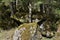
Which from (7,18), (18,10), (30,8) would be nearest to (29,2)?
(30,8)

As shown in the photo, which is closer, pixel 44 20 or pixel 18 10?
pixel 44 20

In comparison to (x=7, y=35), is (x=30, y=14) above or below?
above

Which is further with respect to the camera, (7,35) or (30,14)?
(30,14)

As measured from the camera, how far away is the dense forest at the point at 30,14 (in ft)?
40.0

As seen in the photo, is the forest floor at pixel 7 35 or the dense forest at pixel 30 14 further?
the dense forest at pixel 30 14

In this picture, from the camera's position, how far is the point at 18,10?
13.3 m

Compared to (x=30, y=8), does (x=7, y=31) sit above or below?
below

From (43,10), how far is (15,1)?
2.34 metres

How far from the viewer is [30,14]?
41.3 feet

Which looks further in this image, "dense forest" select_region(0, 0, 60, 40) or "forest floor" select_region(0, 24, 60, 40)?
"dense forest" select_region(0, 0, 60, 40)

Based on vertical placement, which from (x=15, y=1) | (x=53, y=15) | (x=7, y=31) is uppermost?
(x=15, y=1)

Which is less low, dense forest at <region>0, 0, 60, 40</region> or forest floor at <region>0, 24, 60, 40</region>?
dense forest at <region>0, 0, 60, 40</region>

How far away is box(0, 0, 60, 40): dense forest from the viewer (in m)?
12.2

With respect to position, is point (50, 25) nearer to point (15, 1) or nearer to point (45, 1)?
point (45, 1)
